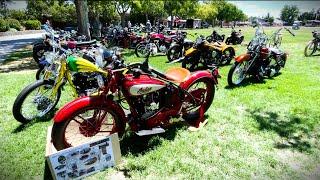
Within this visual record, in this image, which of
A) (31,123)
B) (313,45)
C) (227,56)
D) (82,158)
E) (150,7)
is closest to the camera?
(82,158)

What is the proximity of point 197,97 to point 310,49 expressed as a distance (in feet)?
34.8

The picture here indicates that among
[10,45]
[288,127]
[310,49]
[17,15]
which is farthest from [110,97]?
[17,15]

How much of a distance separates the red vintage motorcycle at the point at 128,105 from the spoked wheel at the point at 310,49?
389 inches

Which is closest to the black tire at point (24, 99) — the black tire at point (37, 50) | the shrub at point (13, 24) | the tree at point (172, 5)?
the black tire at point (37, 50)

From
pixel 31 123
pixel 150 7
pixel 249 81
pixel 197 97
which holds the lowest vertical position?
pixel 31 123

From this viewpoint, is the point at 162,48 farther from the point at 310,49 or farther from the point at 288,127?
the point at 288,127

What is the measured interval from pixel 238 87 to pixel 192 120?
2.85m

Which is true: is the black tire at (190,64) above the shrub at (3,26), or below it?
below

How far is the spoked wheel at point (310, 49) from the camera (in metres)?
12.9

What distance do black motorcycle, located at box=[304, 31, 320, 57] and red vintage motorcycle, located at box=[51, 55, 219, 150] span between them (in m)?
10.1

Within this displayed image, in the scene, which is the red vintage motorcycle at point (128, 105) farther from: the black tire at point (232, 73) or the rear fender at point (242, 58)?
the rear fender at point (242, 58)

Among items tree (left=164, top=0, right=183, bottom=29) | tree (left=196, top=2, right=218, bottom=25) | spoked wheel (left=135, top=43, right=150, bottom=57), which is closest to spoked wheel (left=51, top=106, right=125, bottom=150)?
spoked wheel (left=135, top=43, right=150, bottom=57)

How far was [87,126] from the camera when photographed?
4.23 metres

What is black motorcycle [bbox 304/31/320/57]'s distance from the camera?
12.9 meters
